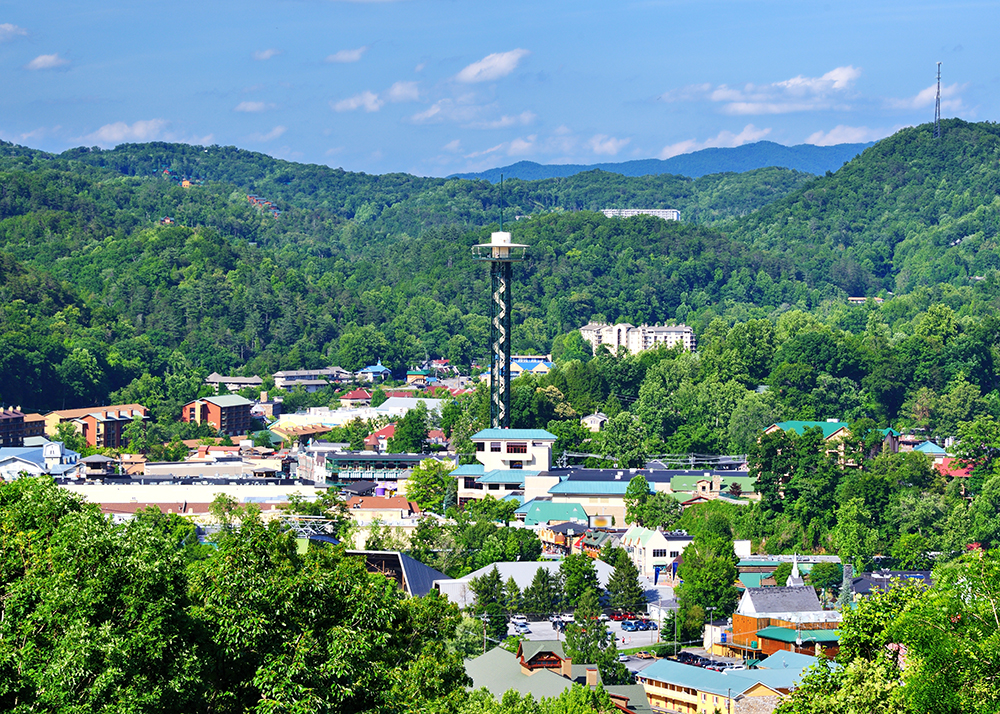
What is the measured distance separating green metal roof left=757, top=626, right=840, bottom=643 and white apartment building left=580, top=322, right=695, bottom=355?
8452 centimetres

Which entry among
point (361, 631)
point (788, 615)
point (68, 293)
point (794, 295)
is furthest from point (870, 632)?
point (794, 295)

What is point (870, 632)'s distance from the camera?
60.1 feet

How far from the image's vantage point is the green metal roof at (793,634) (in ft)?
129

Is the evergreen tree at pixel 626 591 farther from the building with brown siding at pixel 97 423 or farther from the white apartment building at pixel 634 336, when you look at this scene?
the white apartment building at pixel 634 336

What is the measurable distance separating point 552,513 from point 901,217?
13393cm

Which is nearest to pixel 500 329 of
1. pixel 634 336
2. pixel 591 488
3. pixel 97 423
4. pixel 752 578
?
pixel 591 488

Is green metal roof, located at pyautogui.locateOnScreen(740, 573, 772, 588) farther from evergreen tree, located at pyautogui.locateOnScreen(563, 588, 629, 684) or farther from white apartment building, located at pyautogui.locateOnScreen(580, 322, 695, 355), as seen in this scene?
white apartment building, located at pyautogui.locateOnScreen(580, 322, 695, 355)

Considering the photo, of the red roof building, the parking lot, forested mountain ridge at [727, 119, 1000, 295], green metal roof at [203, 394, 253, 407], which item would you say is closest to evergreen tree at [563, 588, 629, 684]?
the parking lot

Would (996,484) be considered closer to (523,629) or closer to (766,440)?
(766,440)

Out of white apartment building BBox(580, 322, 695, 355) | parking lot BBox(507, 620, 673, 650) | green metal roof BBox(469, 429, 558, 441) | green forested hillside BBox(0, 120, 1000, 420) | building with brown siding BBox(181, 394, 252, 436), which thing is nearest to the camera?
parking lot BBox(507, 620, 673, 650)

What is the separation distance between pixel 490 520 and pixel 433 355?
75.6m

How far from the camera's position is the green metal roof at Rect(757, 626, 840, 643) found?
1554 inches

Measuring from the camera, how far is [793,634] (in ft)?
132

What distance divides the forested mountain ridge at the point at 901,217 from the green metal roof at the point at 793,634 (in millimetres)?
123495
